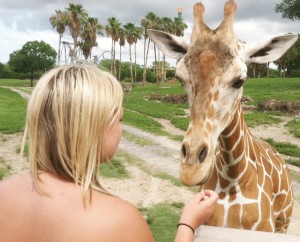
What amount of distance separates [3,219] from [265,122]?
52.1ft

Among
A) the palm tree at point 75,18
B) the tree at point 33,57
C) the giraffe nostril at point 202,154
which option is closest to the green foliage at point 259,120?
the giraffe nostril at point 202,154

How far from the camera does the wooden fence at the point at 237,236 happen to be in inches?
70.1

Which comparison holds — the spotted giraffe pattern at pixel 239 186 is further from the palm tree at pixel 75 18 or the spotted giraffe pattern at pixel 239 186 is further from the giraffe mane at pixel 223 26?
the palm tree at pixel 75 18

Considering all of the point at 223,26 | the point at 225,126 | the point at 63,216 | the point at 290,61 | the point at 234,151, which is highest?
the point at 290,61

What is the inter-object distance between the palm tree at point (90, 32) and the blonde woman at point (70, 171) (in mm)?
50076

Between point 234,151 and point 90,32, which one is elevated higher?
point 90,32

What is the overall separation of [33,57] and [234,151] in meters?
81.0

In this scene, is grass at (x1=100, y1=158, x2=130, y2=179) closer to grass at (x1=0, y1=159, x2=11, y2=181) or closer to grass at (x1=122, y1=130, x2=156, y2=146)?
grass at (x1=0, y1=159, x2=11, y2=181)

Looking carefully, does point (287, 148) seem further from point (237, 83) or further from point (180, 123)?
point (237, 83)

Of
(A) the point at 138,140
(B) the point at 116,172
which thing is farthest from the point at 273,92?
(B) the point at 116,172

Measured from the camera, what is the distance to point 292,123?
52.3 feet

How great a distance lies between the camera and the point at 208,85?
2738 mm

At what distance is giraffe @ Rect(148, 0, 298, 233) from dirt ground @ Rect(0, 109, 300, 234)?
372 centimetres

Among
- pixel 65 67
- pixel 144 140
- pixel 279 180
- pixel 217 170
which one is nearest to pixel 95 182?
pixel 65 67
